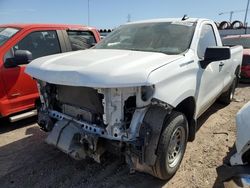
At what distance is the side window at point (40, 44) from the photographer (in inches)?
197

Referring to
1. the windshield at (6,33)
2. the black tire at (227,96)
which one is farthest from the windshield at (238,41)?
the windshield at (6,33)

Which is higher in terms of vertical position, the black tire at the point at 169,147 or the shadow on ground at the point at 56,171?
the black tire at the point at 169,147

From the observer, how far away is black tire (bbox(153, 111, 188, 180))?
115 inches

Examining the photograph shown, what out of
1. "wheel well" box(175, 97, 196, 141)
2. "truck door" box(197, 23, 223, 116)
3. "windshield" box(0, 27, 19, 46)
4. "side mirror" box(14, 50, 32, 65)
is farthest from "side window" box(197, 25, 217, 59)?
"windshield" box(0, 27, 19, 46)

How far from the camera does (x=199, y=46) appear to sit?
384cm

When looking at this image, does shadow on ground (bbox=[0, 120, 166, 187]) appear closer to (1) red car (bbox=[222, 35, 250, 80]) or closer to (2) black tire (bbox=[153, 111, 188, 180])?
(2) black tire (bbox=[153, 111, 188, 180])

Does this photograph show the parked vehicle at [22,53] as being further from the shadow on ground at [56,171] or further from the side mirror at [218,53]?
the side mirror at [218,53]

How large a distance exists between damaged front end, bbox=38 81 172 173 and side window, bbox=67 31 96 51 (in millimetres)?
2746

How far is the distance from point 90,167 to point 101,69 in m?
1.64

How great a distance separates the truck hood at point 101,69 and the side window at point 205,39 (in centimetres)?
72

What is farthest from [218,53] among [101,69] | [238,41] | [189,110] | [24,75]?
[238,41]

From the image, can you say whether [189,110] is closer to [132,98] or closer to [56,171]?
[132,98]

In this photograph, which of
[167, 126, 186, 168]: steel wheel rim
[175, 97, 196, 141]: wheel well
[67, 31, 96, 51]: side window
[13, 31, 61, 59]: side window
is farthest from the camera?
[67, 31, 96, 51]: side window

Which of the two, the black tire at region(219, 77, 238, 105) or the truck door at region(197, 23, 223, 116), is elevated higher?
the truck door at region(197, 23, 223, 116)
